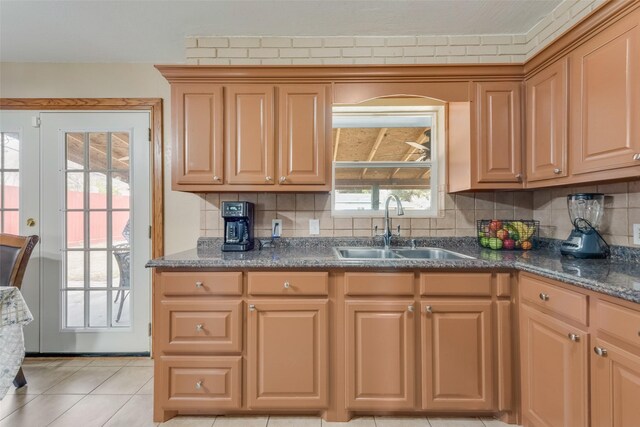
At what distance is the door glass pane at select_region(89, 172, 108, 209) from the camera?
8.07 ft

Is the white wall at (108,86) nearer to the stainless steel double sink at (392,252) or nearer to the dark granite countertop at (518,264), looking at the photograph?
the dark granite countertop at (518,264)

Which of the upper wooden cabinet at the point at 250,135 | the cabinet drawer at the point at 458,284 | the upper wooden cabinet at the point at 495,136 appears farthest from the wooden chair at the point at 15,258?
the upper wooden cabinet at the point at 495,136

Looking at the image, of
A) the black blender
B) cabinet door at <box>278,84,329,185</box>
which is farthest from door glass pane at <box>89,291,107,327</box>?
the black blender

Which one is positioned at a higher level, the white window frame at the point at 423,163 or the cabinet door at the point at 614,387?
the white window frame at the point at 423,163

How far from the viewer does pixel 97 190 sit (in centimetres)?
246

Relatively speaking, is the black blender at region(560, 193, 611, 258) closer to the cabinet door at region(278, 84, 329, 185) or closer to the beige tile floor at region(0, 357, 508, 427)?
the beige tile floor at region(0, 357, 508, 427)

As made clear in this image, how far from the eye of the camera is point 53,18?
200 centimetres

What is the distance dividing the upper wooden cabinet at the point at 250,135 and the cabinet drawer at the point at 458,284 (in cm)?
88

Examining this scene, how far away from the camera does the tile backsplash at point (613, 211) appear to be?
5.16 feet

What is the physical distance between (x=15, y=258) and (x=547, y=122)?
349 centimetres

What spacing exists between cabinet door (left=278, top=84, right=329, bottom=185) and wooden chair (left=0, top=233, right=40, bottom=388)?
176cm

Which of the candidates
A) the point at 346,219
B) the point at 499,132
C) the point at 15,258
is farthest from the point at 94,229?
the point at 499,132

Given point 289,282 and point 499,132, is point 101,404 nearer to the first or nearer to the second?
point 289,282

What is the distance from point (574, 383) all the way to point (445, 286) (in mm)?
614
